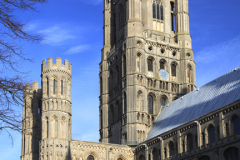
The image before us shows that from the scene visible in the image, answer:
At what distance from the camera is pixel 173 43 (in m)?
77.4

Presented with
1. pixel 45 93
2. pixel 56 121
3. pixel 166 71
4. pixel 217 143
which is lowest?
pixel 217 143

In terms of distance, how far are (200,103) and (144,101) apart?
12.0 m

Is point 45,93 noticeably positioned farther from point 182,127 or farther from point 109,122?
point 182,127

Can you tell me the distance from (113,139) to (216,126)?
965 inches

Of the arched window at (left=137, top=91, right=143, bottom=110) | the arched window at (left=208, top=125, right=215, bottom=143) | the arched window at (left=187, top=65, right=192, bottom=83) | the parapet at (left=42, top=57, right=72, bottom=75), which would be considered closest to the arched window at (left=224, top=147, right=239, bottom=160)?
the arched window at (left=208, top=125, right=215, bottom=143)

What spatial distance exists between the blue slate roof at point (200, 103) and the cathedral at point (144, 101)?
170 mm

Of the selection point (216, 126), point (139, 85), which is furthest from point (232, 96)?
point (139, 85)

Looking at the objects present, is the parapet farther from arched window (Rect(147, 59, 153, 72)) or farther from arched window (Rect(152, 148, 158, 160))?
arched window (Rect(152, 148, 158, 160))

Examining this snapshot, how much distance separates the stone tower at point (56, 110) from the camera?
A: 2371 inches

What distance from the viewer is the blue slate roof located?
54484 millimetres

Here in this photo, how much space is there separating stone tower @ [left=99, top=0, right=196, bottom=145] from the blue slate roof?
3.30 metres

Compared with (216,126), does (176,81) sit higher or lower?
higher

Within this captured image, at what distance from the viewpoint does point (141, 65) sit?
7081cm

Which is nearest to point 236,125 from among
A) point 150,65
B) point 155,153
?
point 155,153
